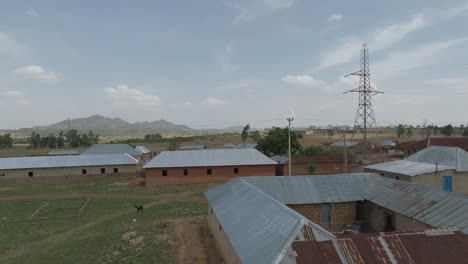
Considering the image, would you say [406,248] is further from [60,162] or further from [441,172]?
[60,162]

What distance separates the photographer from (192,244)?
17.5 m

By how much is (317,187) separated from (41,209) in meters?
21.2

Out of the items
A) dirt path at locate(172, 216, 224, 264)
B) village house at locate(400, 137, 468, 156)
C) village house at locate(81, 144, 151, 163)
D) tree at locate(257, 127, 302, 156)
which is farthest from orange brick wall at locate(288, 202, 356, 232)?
village house at locate(81, 144, 151, 163)

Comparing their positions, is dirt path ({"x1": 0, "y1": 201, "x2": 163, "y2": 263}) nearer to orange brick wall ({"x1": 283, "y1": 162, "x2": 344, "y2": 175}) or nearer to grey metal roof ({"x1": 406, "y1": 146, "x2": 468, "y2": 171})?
orange brick wall ({"x1": 283, "y1": 162, "x2": 344, "y2": 175})

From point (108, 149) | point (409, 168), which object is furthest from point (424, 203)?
point (108, 149)

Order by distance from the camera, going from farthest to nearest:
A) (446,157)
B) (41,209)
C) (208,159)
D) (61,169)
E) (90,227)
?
1. (61,169)
2. (208,159)
3. (446,157)
4. (41,209)
5. (90,227)

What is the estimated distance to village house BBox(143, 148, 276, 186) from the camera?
119 feet

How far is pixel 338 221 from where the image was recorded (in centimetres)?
1928

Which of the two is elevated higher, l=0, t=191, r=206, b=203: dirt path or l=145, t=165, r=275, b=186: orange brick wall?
l=145, t=165, r=275, b=186: orange brick wall

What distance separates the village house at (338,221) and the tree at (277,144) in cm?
2997

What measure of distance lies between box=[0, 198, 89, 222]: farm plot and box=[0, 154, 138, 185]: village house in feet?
33.0

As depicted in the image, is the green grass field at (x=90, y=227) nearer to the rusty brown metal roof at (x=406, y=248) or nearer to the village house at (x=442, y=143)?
the rusty brown metal roof at (x=406, y=248)

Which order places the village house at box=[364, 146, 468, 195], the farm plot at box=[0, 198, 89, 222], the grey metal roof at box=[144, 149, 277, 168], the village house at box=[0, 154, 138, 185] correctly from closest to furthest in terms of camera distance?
the farm plot at box=[0, 198, 89, 222], the village house at box=[364, 146, 468, 195], the grey metal roof at box=[144, 149, 277, 168], the village house at box=[0, 154, 138, 185]

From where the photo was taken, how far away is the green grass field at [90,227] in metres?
16.3
